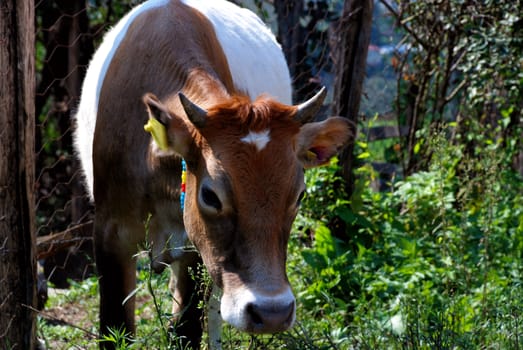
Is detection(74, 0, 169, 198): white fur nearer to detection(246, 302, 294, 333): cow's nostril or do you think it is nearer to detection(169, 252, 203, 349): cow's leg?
detection(169, 252, 203, 349): cow's leg

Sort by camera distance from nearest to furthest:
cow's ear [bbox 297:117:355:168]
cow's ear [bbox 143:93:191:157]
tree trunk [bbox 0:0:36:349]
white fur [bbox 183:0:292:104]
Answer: cow's ear [bbox 143:93:191:157], cow's ear [bbox 297:117:355:168], tree trunk [bbox 0:0:36:349], white fur [bbox 183:0:292:104]

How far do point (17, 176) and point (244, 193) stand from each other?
1176mm

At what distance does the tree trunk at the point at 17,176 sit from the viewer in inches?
143

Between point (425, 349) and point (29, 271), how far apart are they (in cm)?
178

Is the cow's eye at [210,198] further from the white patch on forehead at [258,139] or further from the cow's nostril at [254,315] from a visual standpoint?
the cow's nostril at [254,315]

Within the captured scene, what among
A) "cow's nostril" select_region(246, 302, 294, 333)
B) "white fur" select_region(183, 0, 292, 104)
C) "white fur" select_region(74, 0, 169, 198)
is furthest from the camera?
"white fur" select_region(183, 0, 292, 104)

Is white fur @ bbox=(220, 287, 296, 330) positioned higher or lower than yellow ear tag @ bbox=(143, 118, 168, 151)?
lower

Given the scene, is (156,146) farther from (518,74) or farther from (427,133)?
(518,74)

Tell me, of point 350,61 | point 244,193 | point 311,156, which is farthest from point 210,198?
point 350,61

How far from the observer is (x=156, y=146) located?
3607 mm

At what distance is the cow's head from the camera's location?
301 cm

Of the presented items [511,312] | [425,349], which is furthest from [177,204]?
[511,312]

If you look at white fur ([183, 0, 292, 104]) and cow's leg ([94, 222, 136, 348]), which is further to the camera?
white fur ([183, 0, 292, 104])

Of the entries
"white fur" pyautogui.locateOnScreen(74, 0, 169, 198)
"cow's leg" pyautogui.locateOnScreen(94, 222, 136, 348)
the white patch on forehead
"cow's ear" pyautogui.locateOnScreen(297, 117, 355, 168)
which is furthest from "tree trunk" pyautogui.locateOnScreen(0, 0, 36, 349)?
"cow's ear" pyautogui.locateOnScreen(297, 117, 355, 168)
